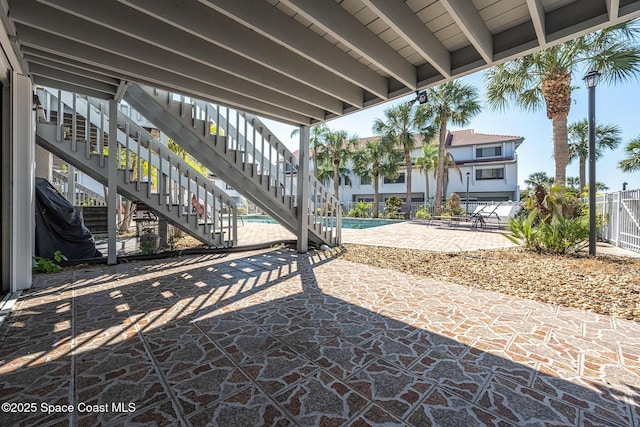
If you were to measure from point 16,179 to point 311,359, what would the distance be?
3.73m

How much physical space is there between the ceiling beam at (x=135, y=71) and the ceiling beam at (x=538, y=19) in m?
3.63

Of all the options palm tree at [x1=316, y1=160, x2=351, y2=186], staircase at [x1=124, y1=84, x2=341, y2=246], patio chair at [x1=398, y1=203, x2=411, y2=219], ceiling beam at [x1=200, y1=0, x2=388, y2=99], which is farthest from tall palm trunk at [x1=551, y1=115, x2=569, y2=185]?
palm tree at [x1=316, y1=160, x2=351, y2=186]

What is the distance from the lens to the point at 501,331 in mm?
2436

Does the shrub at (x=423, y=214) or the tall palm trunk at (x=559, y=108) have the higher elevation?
the tall palm trunk at (x=559, y=108)

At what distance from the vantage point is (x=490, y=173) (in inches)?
838

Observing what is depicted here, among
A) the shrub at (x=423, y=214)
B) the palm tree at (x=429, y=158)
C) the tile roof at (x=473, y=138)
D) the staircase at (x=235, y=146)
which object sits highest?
the tile roof at (x=473, y=138)

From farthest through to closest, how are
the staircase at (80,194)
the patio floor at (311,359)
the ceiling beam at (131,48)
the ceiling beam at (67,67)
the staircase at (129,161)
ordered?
the staircase at (80,194) < the staircase at (129,161) < the ceiling beam at (67,67) < the ceiling beam at (131,48) < the patio floor at (311,359)

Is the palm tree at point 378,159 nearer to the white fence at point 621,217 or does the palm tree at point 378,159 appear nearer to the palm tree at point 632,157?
the palm tree at point 632,157

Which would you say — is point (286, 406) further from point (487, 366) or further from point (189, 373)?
point (487, 366)

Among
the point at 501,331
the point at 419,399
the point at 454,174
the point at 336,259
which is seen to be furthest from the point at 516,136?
the point at 419,399

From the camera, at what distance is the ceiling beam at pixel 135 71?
2979mm

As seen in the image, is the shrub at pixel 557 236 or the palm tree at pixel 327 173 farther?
the palm tree at pixel 327 173

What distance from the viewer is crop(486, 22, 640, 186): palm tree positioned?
6379 millimetres

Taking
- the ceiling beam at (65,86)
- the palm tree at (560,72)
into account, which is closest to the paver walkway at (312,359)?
the ceiling beam at (65,86)
